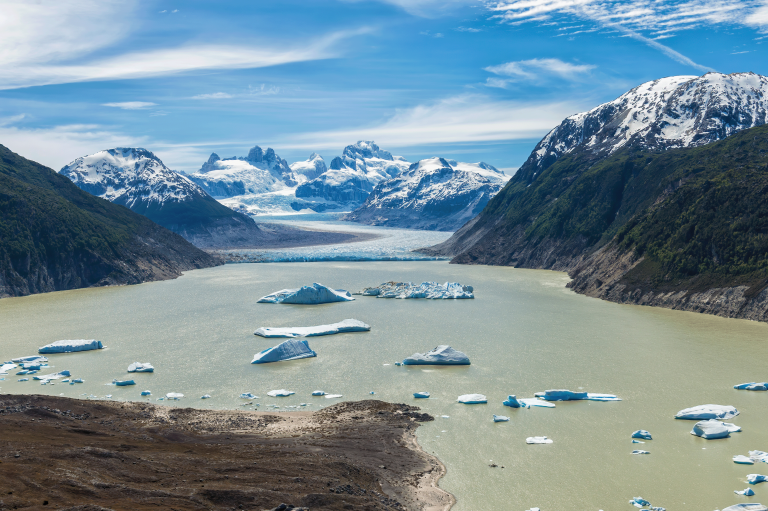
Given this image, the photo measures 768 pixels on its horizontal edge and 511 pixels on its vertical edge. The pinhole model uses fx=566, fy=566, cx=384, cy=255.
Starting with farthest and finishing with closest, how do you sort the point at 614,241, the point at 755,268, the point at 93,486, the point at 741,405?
1. the point at 614,241
2. the point at 755,268
3. the point at 741,405
4. the point at 93,486

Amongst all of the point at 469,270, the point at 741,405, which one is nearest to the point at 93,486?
the point at 741,405

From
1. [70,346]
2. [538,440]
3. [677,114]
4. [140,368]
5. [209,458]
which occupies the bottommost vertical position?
[538,440]

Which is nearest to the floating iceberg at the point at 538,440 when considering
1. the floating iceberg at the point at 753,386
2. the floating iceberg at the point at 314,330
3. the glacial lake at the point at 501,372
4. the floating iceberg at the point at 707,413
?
the glacial lake at the point at 501,372

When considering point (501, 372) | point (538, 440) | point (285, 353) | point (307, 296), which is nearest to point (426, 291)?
point (307, 296)

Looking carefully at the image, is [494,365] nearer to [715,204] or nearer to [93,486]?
[93,486]

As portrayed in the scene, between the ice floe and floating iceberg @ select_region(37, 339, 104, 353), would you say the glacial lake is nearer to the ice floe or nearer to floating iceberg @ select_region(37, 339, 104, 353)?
floating iceberg @ select_region(37, 339, 104, 353)

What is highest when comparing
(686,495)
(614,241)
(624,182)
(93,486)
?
(624,182)

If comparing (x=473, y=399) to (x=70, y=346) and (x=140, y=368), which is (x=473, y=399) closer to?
(x=140, y=368)
